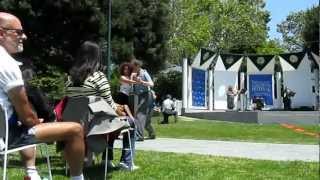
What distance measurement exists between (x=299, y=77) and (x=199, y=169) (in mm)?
33110

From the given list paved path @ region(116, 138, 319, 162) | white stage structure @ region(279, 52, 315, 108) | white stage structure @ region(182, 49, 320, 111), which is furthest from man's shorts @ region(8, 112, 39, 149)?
white stage structure @ region(279, 52, 315, 108)

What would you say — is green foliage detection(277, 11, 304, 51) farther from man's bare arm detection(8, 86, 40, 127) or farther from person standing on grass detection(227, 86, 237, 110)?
man's bare arm detection(8, 86, 40, 127)

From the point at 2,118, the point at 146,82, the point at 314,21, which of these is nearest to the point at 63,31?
the point at 146,82

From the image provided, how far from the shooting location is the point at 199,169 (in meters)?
8.91

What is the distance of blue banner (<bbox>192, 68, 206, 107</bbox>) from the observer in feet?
120

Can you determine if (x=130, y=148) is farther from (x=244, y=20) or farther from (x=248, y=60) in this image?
(x=244, y=20)

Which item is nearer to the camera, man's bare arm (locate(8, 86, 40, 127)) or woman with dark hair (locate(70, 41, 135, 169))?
man's bare arm (locate(8, 86, 40, 127))

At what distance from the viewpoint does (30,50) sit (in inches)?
1251

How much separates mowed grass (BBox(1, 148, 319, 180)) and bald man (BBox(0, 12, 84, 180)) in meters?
2.33

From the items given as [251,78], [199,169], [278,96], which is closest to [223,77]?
[251,78]

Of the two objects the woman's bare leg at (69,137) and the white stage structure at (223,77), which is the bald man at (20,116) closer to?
the woman's bare leg at (69,137)

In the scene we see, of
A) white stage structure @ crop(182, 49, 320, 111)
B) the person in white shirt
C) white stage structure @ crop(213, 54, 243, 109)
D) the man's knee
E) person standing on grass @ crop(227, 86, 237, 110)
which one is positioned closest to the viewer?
the man's knee

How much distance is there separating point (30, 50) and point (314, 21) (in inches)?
1247

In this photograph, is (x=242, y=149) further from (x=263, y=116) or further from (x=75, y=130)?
(x=263, y=116)
